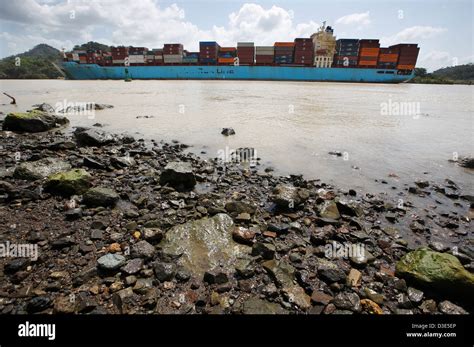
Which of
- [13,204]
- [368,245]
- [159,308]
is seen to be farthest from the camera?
[13,204]

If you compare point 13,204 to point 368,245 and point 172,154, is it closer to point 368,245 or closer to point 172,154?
point 172,154

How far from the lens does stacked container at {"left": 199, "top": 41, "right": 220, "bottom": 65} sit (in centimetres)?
8775

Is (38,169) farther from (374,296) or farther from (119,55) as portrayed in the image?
(119,55)

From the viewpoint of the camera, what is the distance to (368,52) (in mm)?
79438

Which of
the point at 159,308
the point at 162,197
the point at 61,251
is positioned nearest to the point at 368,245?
the point at 159,308

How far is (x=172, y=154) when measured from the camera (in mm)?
7988

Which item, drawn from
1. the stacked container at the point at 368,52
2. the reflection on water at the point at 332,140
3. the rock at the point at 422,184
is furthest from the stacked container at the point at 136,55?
the rock at the point at 422,184

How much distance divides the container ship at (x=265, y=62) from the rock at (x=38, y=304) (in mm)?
90784

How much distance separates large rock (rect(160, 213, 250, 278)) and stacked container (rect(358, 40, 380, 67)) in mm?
97474

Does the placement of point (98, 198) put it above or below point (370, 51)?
below

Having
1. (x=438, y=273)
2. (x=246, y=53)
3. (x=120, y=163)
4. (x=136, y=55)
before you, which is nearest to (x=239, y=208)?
(x=438, y=273)

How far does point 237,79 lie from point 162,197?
91.7 m

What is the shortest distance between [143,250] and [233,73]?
9199 centimetres

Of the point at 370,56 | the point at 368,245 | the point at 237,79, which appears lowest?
the point at 368,245
